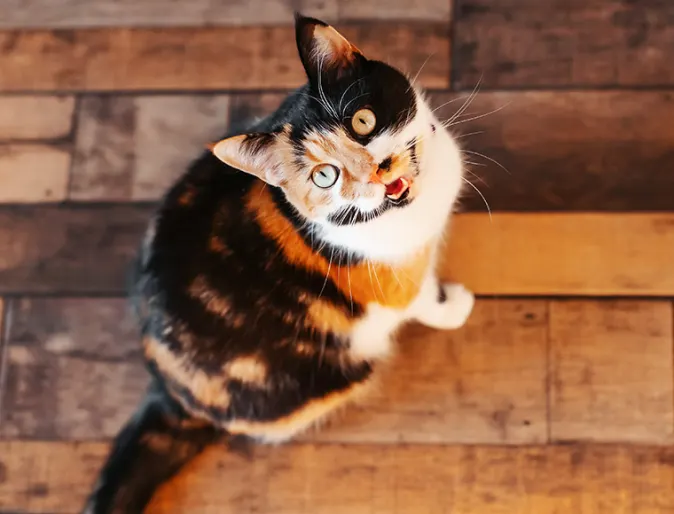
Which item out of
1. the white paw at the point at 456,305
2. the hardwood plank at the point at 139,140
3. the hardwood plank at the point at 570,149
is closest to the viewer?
the white paw at the point at 456,305

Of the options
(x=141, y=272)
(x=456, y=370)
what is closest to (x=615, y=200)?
(x=456, y=370)

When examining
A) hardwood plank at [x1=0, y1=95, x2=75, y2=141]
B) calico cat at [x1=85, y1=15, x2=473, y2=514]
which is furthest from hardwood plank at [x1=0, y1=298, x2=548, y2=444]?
hardwood plank at [x1=0, y1=95, x2=75, y2=141]

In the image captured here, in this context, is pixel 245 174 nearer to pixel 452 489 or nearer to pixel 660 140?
pixel 452 489

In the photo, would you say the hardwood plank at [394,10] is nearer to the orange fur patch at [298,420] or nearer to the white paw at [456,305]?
the white paw at [456,305]

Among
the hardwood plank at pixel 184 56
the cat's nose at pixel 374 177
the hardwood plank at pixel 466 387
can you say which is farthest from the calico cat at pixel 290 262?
the hardwood plank at pixel 184 56

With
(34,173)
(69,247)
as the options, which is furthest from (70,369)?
(34,173)

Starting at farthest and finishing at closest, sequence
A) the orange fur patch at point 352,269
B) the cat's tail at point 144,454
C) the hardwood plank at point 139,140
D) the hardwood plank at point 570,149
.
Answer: the hardwood plank at point 139,140 < the hardwood plank at point 570,149 < the cat's tail at point 144,454 < the orange fur patch at point 352,269

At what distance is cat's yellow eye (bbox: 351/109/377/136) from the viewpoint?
39.8 inches

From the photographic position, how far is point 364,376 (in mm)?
1348

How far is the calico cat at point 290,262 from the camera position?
1015mm

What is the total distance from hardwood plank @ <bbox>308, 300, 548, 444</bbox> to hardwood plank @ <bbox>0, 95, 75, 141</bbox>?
0.97 metres

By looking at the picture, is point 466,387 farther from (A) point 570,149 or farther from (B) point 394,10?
(B) point 394,10

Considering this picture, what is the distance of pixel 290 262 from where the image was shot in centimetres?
115

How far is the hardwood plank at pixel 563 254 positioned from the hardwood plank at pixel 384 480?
0.34 m
